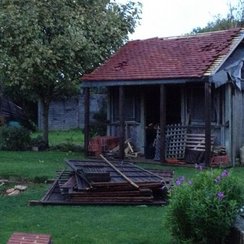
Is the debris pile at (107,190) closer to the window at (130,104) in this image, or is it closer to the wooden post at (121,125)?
the wooden post at (121,125)

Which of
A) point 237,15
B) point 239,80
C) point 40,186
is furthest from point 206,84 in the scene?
point 237,15

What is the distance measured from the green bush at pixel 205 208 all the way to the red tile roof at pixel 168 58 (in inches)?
384

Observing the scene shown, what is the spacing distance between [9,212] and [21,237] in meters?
3.95

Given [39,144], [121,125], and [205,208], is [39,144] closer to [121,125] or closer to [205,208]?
[121,125]

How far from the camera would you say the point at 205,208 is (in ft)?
22.5

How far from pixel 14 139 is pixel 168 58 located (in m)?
6.98

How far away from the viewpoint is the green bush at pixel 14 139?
22547 millimetres

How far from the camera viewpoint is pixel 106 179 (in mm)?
10727

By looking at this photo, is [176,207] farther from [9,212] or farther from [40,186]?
[40,186]

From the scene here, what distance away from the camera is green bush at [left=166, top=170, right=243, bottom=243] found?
6.85 m

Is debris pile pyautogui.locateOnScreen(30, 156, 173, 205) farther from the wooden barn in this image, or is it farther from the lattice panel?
the lattice panel

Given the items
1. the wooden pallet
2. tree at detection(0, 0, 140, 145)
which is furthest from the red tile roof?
the wooden pallet

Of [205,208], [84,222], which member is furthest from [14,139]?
[205,208]

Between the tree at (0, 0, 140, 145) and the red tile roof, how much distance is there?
1.50 meters
